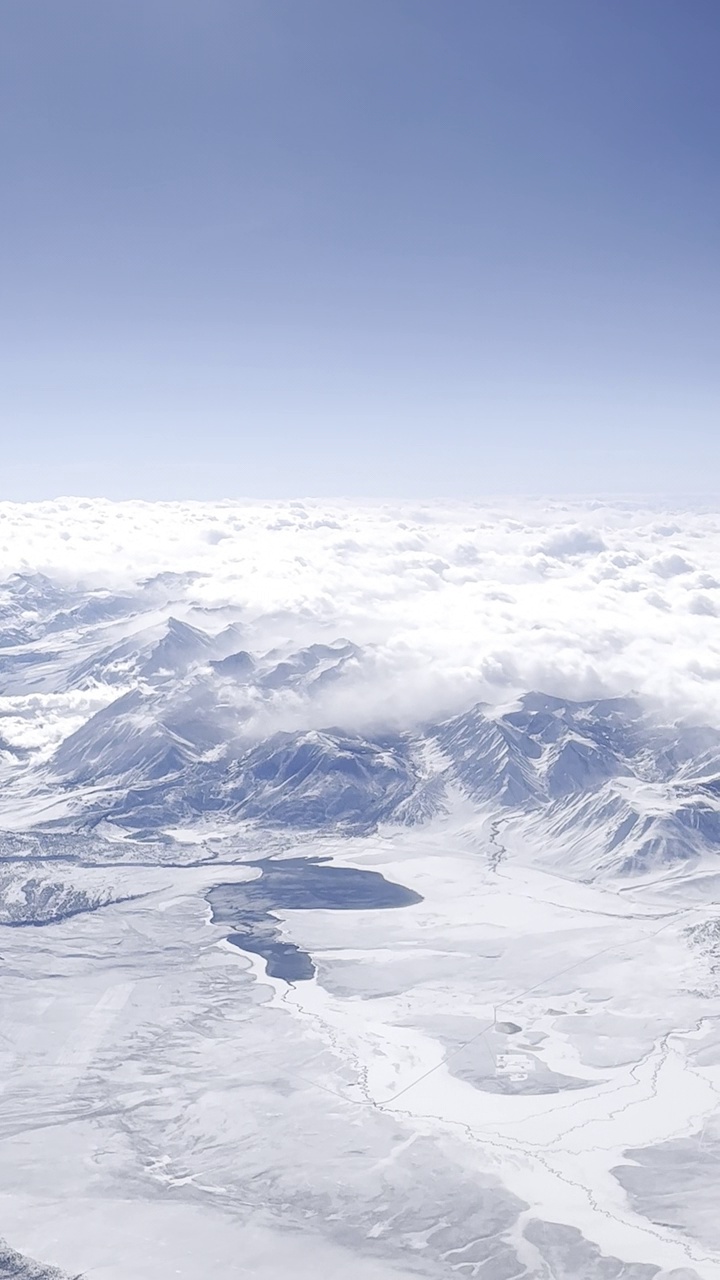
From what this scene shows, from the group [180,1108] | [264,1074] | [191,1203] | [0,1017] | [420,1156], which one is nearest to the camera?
[191,1203]

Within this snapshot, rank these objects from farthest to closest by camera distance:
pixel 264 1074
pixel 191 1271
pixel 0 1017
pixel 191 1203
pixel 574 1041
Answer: pixel 0 1017 → pixel 574 1041 → pixel 264 1074 → pixel 191 1203 → pixel 191 1271

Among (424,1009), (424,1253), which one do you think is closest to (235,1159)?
(424,1253)

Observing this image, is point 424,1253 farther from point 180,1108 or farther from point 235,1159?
point 180,1108

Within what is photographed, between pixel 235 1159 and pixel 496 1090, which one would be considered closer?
pixel 235 1159

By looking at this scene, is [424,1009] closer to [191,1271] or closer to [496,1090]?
[496,1090]

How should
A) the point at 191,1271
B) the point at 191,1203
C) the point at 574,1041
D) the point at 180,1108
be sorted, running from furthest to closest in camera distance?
the point at 574,1041 → the point at 180,1108 → the point at 191,1203 → the point at 191,1271

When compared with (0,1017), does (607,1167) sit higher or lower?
higher

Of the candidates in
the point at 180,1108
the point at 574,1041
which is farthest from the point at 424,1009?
the point at 180,1108

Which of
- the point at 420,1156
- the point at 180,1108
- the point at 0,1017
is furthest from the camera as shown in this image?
the point at 0,1017

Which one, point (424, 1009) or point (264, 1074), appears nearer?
point (264, 1074)
